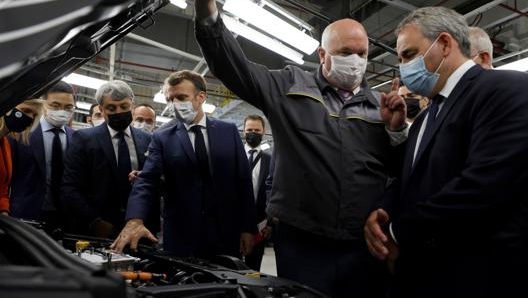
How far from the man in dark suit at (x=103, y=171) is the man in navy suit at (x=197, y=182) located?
41cm

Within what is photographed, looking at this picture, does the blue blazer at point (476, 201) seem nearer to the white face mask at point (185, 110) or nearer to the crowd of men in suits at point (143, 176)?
the crowd of men in suits at point (143, 176)

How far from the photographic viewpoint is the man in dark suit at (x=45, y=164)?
8.07ft

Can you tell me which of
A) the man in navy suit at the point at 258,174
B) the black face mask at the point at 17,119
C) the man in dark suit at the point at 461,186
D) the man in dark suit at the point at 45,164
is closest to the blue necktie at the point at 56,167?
the man in dark suit at the point at 45,164

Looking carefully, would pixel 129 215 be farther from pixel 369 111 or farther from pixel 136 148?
pixel 369 111

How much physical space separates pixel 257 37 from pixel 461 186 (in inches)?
141

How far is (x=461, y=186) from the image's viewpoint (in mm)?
1237

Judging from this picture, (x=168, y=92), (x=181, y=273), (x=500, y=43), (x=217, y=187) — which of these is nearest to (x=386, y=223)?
(x=181, y=273)

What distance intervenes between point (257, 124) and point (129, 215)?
2.75 m

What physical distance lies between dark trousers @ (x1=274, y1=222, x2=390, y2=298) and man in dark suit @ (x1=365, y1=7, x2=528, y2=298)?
193mm

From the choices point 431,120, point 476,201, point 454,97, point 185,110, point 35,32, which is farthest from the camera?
point 185,110

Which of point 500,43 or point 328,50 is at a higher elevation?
point 500,43

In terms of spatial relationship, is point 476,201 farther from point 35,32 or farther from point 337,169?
point 35,32

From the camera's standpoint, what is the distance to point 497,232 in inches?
49.1

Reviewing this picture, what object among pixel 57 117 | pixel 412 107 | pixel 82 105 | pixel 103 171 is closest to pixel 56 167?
pixel 57 117
